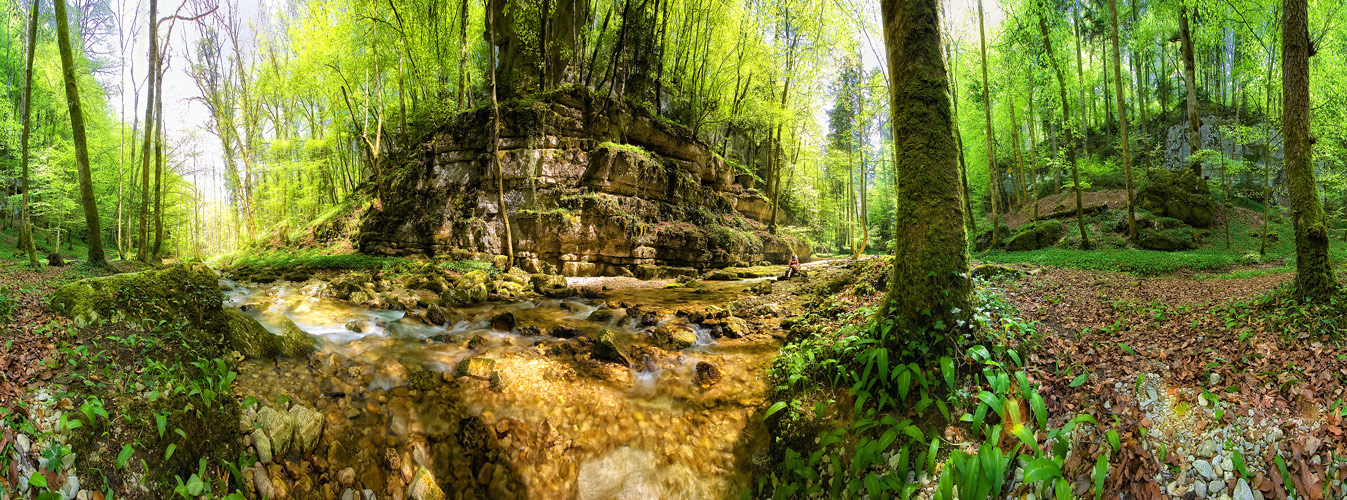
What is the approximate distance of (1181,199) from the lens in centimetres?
1638

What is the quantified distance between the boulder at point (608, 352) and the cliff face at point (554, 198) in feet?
34.9

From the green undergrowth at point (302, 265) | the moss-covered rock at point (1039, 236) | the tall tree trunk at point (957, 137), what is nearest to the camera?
the tall tree trunk at point (957, 137)

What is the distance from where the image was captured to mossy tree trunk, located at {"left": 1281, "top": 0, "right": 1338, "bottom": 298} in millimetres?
4074

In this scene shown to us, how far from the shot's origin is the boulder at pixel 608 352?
539 centimetres

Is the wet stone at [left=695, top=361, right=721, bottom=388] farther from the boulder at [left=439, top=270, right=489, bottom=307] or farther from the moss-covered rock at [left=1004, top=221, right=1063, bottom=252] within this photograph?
the moss-covered rock at [left=1004, top=221, right=1063, bottom=252]

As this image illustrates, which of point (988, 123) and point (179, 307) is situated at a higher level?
point (988, 123)

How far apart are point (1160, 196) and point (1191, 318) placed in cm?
1882

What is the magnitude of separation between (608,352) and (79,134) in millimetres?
13275

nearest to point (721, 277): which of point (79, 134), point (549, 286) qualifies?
point (549, 286)

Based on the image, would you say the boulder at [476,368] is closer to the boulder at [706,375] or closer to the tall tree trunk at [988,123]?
the boulder at [706,375]

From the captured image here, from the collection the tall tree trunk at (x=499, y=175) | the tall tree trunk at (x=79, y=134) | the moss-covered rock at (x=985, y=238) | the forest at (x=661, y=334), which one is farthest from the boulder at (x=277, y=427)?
the moss-covered rock at (x=985, y=238)

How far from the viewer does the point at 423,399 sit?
4.19m

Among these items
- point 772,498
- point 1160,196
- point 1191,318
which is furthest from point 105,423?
point 1160,196

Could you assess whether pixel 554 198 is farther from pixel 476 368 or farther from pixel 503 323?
pixel 476 368
